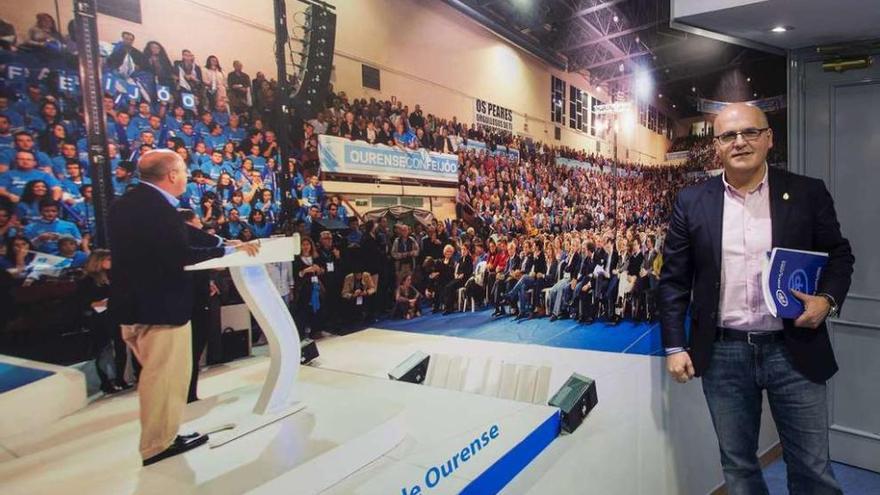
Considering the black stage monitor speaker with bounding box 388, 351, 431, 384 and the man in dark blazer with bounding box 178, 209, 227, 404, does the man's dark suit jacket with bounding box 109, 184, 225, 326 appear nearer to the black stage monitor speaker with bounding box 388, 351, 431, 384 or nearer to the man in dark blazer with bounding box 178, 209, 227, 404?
the man in dark blazer with bounding box 178, 209, 227, 404

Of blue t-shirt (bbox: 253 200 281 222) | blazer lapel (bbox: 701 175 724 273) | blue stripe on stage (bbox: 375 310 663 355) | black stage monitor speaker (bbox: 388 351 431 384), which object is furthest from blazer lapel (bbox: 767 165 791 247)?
blue t-shirt (bbox: 253 200 281 222)

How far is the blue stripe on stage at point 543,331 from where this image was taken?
5.67ft

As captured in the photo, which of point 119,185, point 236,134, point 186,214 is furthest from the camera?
point 236,134

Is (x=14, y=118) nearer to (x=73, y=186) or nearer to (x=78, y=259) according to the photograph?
(x=73, y=186)

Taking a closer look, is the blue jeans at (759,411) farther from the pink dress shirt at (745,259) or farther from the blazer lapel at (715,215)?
the blazer lapel at (715,215)

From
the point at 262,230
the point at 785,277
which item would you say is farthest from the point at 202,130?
the point at 785,277

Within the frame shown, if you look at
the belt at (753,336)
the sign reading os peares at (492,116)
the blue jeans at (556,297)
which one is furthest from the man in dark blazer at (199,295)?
the belt at (753,336)

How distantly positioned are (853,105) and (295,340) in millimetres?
3484

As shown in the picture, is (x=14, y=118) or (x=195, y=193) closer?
(x=14, y=118)

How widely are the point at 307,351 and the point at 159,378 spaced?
1.27 feet

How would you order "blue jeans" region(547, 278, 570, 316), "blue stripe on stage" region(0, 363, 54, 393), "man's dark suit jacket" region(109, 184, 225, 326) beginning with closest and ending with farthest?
"blue stripe on stage" region(0, 363, 54, 393)
"man's dark suit jacket" region(109, 184, 225, 326)
"blue jeans" region(547, 278, 570, 316)

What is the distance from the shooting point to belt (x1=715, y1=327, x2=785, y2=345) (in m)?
2.01

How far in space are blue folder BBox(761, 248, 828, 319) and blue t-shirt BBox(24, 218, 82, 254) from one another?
2081mm

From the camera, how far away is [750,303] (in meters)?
2.03
